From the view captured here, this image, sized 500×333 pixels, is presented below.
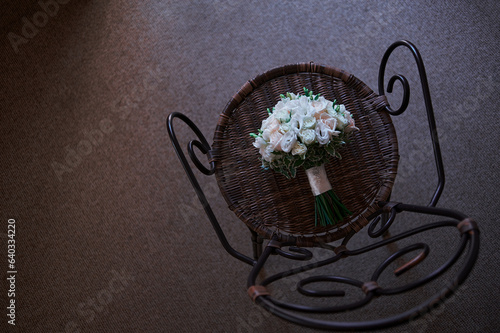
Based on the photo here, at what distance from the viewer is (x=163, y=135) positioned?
1.85 m

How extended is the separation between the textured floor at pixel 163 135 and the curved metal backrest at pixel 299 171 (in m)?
0.46

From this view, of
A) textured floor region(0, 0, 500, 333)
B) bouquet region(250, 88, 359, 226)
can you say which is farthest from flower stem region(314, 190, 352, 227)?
textured floor region(0, 0, 500, 333)

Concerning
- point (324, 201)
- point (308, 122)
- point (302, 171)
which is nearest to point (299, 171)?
point (302, 171)

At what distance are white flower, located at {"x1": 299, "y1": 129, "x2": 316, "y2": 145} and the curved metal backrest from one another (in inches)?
9.0

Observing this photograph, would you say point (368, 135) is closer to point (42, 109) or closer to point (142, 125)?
point (142, 125)

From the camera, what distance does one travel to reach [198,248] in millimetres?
1693

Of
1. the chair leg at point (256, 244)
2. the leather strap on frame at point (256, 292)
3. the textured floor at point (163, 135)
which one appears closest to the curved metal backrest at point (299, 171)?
the chair leg at point (256, 244)

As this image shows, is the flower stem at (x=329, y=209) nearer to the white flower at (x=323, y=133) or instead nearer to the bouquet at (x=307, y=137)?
the bouquet at (x=307, y=137)

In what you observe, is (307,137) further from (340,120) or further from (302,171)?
(302,171)

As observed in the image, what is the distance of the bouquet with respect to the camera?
107cm

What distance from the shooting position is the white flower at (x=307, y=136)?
106 cm

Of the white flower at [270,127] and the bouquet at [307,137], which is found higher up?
the white flower at [270,127]

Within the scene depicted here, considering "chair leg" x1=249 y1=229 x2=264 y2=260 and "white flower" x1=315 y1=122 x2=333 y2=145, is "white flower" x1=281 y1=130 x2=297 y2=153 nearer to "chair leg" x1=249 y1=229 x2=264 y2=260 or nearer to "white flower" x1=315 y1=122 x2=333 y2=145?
"white flower" x1=315 y1=122 x2=333 y2=145

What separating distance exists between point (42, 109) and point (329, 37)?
1413mm
